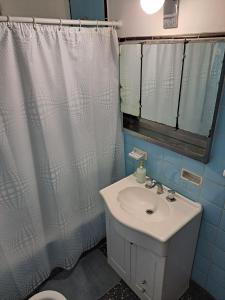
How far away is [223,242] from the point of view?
135cm

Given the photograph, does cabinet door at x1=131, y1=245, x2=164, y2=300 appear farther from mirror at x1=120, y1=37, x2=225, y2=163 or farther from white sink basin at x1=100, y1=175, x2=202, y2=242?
mirror at x1=120, y1=37, x2=225, y2=163

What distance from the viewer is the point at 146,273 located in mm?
1415

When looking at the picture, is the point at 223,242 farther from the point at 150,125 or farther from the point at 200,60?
the point at 200,60

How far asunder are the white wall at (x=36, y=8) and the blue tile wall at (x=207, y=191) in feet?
4.07

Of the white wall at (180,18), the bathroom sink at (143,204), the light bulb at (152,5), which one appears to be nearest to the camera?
the white wall at (180,18)

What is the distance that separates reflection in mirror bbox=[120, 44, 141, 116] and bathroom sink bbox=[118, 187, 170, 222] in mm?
600

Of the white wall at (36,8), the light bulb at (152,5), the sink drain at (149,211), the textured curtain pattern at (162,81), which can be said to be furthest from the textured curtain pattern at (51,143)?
the white wall at (36,8)

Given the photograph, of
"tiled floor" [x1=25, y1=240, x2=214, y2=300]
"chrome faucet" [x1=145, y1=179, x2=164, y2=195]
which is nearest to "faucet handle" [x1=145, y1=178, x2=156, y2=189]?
"chrome faucet" [x1=145, y1=179, x2=164, y2=195]

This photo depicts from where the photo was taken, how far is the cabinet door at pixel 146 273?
4.32ft

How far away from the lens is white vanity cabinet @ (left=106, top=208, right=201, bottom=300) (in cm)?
127

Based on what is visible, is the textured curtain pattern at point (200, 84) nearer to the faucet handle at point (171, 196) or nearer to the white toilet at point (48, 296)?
the faucet handle at point (171, 196)

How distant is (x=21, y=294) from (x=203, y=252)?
1370mm

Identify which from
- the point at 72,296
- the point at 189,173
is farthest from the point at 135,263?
the point at 189,173

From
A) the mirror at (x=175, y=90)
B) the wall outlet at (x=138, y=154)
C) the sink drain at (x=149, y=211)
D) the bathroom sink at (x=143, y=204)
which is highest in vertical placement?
the mirror at (x=175, y=90)
